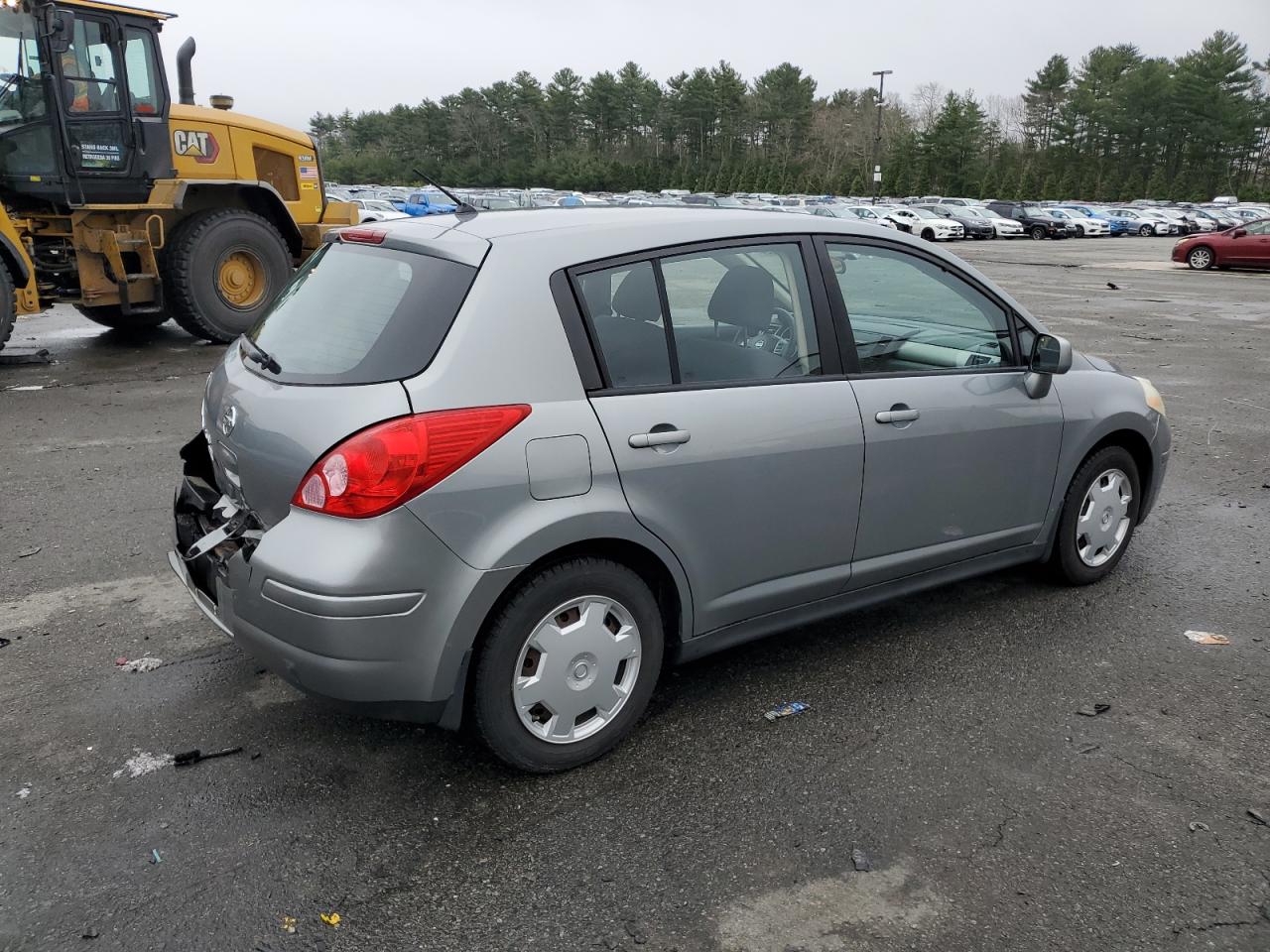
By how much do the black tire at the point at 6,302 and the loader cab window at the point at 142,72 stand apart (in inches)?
89.0

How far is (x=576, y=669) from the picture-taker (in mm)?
3078

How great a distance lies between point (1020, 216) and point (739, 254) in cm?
4803

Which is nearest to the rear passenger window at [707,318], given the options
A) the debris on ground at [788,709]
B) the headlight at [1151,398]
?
the debris on ground at [788,709]

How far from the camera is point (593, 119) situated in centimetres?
11050

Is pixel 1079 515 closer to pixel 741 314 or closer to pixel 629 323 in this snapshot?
pixel 741 314

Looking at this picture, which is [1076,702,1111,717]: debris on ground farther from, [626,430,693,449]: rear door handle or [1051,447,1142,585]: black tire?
[626,430,693,449]: rear door handle

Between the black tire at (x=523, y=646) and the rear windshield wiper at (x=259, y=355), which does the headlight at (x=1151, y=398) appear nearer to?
the black tire at (x=523, y=646)

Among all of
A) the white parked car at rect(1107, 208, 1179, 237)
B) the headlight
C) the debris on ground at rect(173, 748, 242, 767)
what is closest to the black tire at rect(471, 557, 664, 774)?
the debris on ground at rect(173, 748, 242, 767)

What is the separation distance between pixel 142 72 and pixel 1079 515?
10.1 m

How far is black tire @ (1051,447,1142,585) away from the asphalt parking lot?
95 mm

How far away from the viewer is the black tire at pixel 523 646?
2912 millimetres

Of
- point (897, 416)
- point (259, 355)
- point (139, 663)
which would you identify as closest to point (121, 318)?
point (139, 663)

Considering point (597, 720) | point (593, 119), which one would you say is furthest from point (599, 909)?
point (593, 119)

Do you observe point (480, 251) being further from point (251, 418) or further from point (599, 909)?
point (599, 909)
